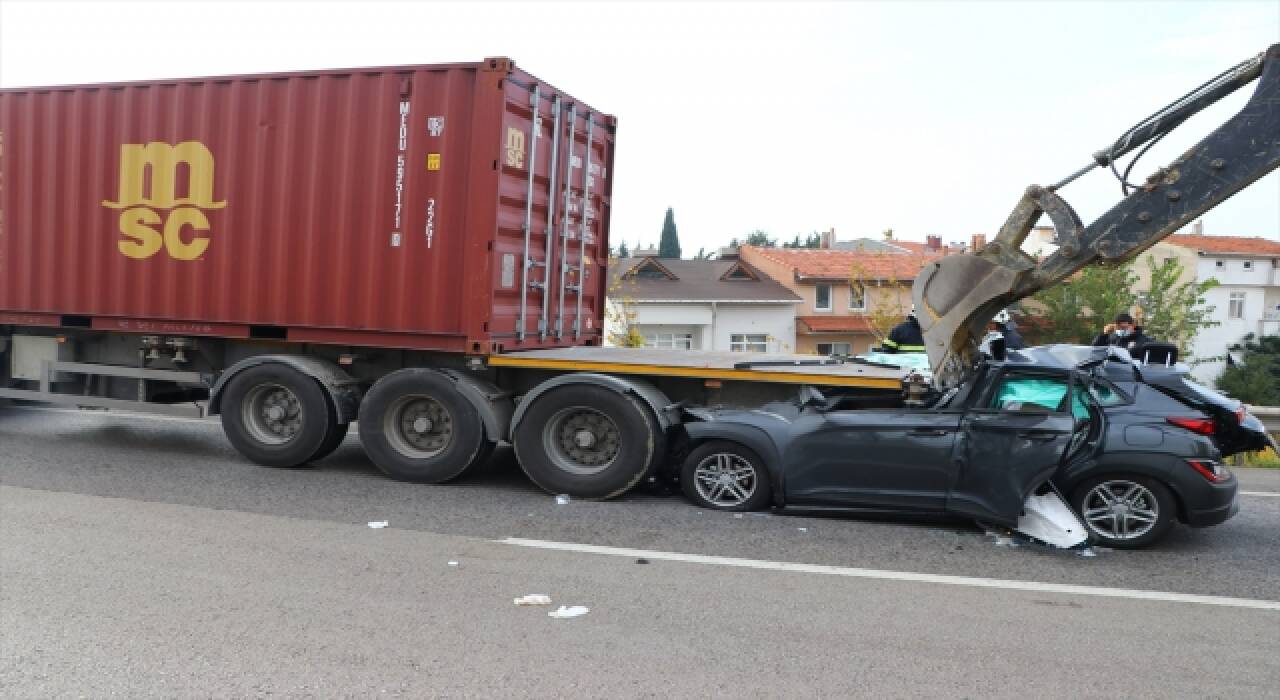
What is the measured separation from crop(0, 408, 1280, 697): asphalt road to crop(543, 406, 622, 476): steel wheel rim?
1.29ft

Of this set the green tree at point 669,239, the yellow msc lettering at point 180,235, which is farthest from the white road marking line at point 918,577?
the green tree at point 669,239

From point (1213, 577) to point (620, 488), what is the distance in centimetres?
408

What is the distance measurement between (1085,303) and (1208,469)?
45.1 metres

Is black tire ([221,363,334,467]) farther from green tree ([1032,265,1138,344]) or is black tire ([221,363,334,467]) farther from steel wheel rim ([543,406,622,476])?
green tree ([1032,265,1138,344])

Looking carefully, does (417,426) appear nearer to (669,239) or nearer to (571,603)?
(571,603)

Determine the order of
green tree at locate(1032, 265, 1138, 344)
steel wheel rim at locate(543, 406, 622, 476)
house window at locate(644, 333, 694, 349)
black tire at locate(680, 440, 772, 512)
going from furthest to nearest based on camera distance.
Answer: green tree at locate(1032, 265, 1138, 344) < house window at locate(644, 333, 694, 349) < steel wheel rim at locate(543, 406, 622, 476) < black tire at locate(680, 440, 772, 512)

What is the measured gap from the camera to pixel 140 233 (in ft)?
31.9

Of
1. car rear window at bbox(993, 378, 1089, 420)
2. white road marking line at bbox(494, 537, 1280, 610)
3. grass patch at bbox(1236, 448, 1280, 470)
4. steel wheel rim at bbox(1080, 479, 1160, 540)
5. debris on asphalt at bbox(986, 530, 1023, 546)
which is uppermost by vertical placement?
car rear window at bbox(993, 378, 1089, 420)

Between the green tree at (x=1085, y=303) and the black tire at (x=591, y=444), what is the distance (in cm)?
4334

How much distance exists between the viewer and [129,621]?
497cm

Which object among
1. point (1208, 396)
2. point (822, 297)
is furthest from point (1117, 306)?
point (1208, 396)

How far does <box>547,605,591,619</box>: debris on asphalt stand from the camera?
17.1 ft

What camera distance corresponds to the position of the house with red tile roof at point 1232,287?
56.8 m

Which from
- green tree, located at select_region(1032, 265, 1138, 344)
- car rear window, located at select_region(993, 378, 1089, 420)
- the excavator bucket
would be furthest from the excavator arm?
green tree, located at select_region(1032, 265, 1138, 344)
